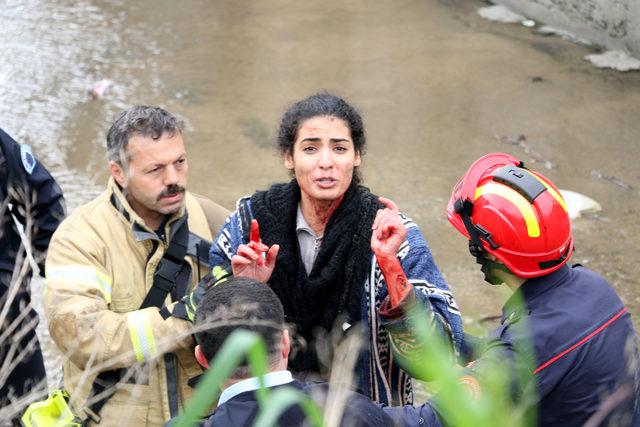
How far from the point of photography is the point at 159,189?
282 cm

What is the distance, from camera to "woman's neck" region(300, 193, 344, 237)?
2.80 meters

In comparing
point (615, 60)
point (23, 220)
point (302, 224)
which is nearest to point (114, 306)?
point (302, 224)

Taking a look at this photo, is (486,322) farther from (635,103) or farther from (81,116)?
(81,116)

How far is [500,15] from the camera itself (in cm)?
848

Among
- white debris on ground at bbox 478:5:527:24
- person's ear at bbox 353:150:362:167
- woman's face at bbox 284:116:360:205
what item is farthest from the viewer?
white debris on ground at bbox 478:5:527:24

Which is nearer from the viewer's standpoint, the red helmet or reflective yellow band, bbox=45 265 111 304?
the red helmet

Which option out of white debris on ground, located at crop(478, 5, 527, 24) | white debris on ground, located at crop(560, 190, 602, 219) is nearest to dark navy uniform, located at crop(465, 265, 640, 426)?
white debris on ground, located at crop(560, 190, 602, 219)

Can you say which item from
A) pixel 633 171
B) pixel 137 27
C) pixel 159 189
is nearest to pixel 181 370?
pixel 159 189

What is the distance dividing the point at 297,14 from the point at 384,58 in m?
1.31

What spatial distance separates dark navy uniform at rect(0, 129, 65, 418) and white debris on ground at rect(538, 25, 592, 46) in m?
5.69

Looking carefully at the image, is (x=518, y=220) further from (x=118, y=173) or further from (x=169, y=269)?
(x=118, y=173)

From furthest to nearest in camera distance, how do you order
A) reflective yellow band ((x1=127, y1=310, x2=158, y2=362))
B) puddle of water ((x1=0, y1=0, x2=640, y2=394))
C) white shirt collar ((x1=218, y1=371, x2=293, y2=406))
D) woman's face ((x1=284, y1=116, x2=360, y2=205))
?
1. puddle of water ((x1=0, y1=0, x2=640, y2=394))
2. woman's face ((x1=284, y1=116, x2=360, y2=205))
3. reflective yellow band ((x1=127, y1=310, x2=158, y2=362))
4. white shirt collar ((x1=218, y1=371, x2=293, y2=406))

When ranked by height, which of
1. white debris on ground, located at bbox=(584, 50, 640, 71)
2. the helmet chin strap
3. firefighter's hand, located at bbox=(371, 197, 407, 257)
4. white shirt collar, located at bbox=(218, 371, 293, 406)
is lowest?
white debris on ground, located at bbox=(584, 50, 640, 71)

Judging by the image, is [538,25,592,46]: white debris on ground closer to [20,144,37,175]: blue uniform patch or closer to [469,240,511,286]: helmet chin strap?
[20,144,37,175]: blue uniform patch
